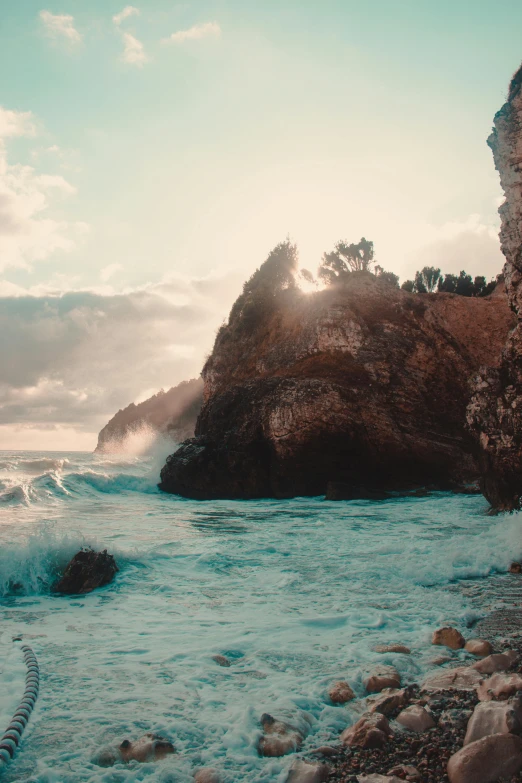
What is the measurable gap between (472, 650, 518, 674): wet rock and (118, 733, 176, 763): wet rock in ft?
8.43

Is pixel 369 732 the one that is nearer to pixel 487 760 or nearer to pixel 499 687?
pixel 487 760

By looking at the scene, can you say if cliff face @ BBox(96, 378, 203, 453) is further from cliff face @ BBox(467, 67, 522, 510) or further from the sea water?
the sea water

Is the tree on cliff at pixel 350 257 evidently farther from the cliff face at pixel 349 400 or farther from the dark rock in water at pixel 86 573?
the dark rock in water at pixel 86 573

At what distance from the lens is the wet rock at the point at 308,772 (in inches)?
117

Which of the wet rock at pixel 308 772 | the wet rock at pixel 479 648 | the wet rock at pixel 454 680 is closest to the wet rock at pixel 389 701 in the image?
the wet rock at pixel 454 680

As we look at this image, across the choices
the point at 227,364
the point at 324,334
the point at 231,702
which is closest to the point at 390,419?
the point at 324,334

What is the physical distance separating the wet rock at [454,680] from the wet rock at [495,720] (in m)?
0.67

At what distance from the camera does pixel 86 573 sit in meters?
7.61

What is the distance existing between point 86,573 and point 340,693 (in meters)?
4.85

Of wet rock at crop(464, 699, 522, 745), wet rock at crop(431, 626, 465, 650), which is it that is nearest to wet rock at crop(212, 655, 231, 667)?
wet rock at crop(431, 626, 465, 650)

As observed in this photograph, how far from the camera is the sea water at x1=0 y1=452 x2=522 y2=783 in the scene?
3516mm

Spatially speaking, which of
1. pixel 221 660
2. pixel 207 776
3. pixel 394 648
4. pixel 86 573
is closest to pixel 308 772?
pixel 207 776

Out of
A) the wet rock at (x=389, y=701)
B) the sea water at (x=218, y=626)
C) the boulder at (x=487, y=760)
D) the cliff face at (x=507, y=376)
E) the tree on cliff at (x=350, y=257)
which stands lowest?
the sea water at (x=218, y=626)

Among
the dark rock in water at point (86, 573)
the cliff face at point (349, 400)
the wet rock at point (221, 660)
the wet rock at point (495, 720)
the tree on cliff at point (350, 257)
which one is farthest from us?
the tree on cliff at point (350, 257)
